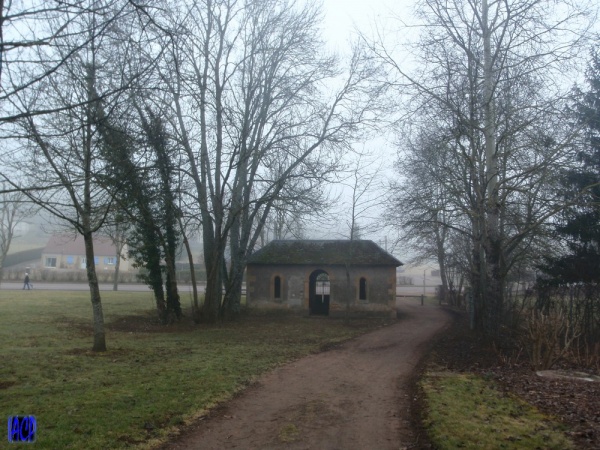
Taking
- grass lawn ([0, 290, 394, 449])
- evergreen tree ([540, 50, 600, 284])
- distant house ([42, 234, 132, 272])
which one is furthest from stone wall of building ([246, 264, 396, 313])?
distant house ([42, 234, 132, 272])

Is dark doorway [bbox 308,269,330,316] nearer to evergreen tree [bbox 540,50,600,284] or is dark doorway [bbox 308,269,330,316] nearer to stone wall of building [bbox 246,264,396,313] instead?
stone wall of building [bbox 246,264,396,313]

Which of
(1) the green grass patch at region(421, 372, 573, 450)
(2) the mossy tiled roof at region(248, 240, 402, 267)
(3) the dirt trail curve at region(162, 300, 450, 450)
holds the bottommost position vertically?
(3) the dirt trail curve at region(162, 300, 450, 450)

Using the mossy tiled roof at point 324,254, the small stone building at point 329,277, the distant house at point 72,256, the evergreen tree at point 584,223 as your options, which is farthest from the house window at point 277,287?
the distant house at point 72,256

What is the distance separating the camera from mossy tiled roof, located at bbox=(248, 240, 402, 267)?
2978cm

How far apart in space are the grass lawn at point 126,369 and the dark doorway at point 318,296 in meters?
5.55

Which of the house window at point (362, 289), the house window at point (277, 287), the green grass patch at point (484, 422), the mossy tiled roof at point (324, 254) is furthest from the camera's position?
the house window at point (277, 287)

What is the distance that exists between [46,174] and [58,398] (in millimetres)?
6232

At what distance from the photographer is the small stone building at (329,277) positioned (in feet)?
97.0

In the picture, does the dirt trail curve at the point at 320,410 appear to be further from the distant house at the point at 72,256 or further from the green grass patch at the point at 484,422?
the distant house at the point at 72,256

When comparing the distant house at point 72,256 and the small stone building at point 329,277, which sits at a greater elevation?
the distant house at point 72,256

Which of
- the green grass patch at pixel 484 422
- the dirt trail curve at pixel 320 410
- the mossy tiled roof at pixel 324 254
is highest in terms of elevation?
the mossy tiled roof at pixel 324 254

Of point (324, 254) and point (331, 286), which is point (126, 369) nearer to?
point (331, 286)

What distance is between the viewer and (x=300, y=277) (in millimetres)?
30156

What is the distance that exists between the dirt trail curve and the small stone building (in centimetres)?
1387
